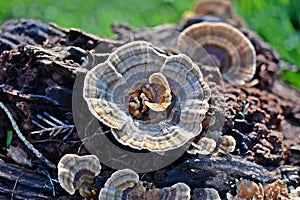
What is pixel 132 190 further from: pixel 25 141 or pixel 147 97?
pixel 25 141

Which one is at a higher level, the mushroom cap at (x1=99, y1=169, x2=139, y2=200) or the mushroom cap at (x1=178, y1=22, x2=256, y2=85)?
the mushroom cap at (x1=178, y1=22, x2=256, y2=85)

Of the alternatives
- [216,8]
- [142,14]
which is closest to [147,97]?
[216,8]

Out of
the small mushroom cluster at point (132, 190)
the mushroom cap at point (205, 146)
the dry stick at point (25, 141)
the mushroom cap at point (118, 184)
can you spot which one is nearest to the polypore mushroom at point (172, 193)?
the small mushroom cluster at point (132, 190)

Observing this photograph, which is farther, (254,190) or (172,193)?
(254,190)

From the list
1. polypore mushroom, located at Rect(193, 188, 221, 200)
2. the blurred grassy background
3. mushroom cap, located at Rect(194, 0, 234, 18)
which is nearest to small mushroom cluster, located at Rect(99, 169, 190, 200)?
polypore mushroom, located at Rect(193, 188, 221, 200)

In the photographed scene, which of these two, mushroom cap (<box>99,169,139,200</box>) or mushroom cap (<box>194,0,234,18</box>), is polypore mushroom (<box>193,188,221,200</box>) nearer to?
mushroom cap (<box>99,169,139,200</box>)

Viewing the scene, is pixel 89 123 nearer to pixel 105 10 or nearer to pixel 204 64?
pixel 204 64
